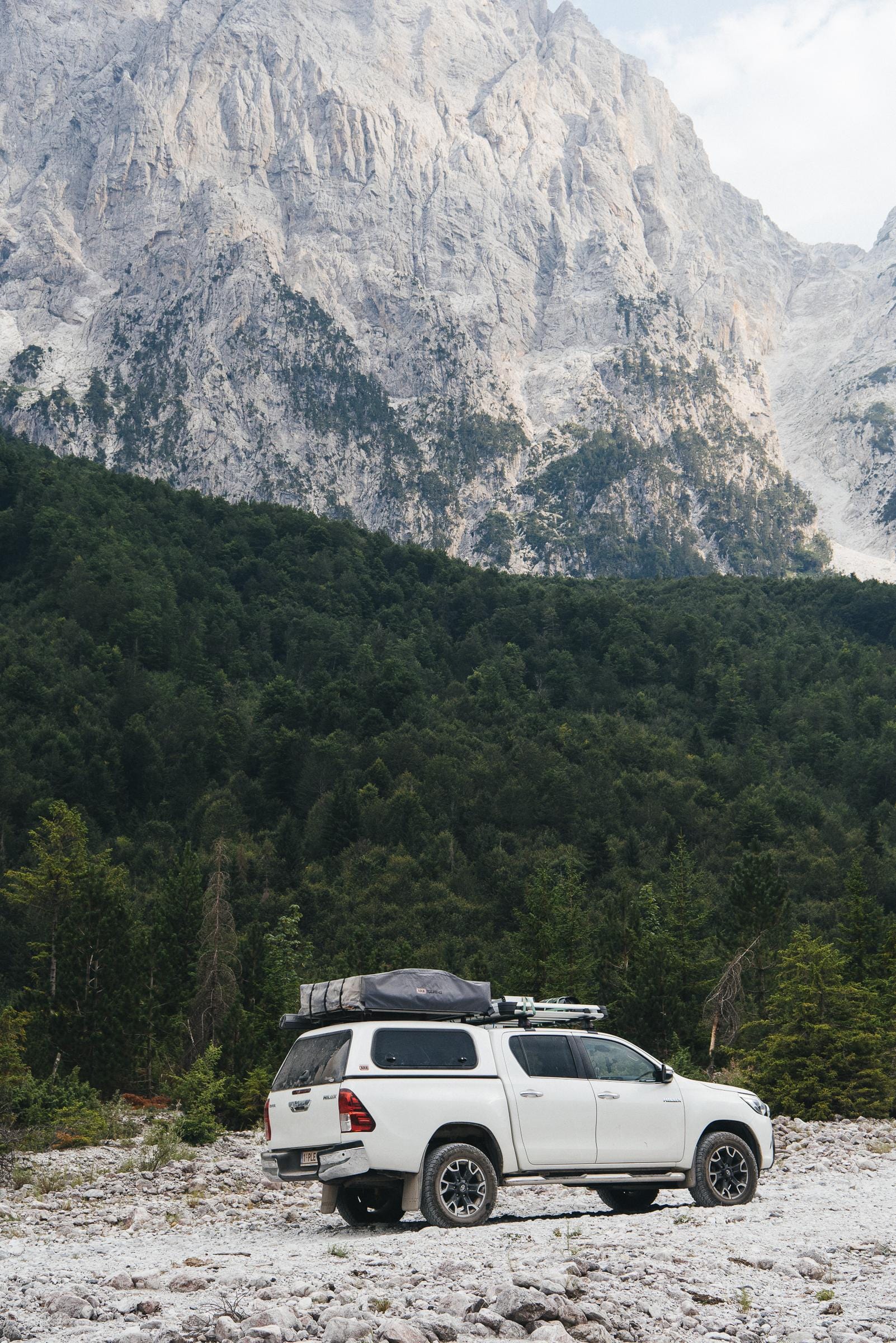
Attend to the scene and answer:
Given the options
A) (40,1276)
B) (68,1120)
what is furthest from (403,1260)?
(68,1120)

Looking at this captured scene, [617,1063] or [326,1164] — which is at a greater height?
[617,1063]

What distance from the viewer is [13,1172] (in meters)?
18.0

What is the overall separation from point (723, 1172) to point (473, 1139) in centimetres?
307

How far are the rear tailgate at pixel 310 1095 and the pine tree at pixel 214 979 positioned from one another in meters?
22.6

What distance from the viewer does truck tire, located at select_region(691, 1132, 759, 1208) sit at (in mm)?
14523

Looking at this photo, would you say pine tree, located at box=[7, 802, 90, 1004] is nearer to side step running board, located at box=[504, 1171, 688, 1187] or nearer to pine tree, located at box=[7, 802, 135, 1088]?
pine tree, located at box=[7, 802, 135, 1088]

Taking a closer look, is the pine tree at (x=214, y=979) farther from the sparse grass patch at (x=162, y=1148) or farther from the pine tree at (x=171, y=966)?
the sparse grass patch at (x=162, y=1148)

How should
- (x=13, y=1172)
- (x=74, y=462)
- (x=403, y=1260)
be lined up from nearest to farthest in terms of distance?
(x=403, y=1260), (x=13, y=1172), (x=74, y=462)

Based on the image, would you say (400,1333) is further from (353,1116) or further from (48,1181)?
(48,1181)

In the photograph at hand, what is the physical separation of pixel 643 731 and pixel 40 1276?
103 m

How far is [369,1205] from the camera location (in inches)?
569

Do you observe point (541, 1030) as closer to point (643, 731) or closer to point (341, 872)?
point (341, 872)

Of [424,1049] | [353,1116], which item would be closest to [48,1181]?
[353,1116]

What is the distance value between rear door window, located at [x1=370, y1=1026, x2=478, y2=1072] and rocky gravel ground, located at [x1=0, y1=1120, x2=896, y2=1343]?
1571mm
